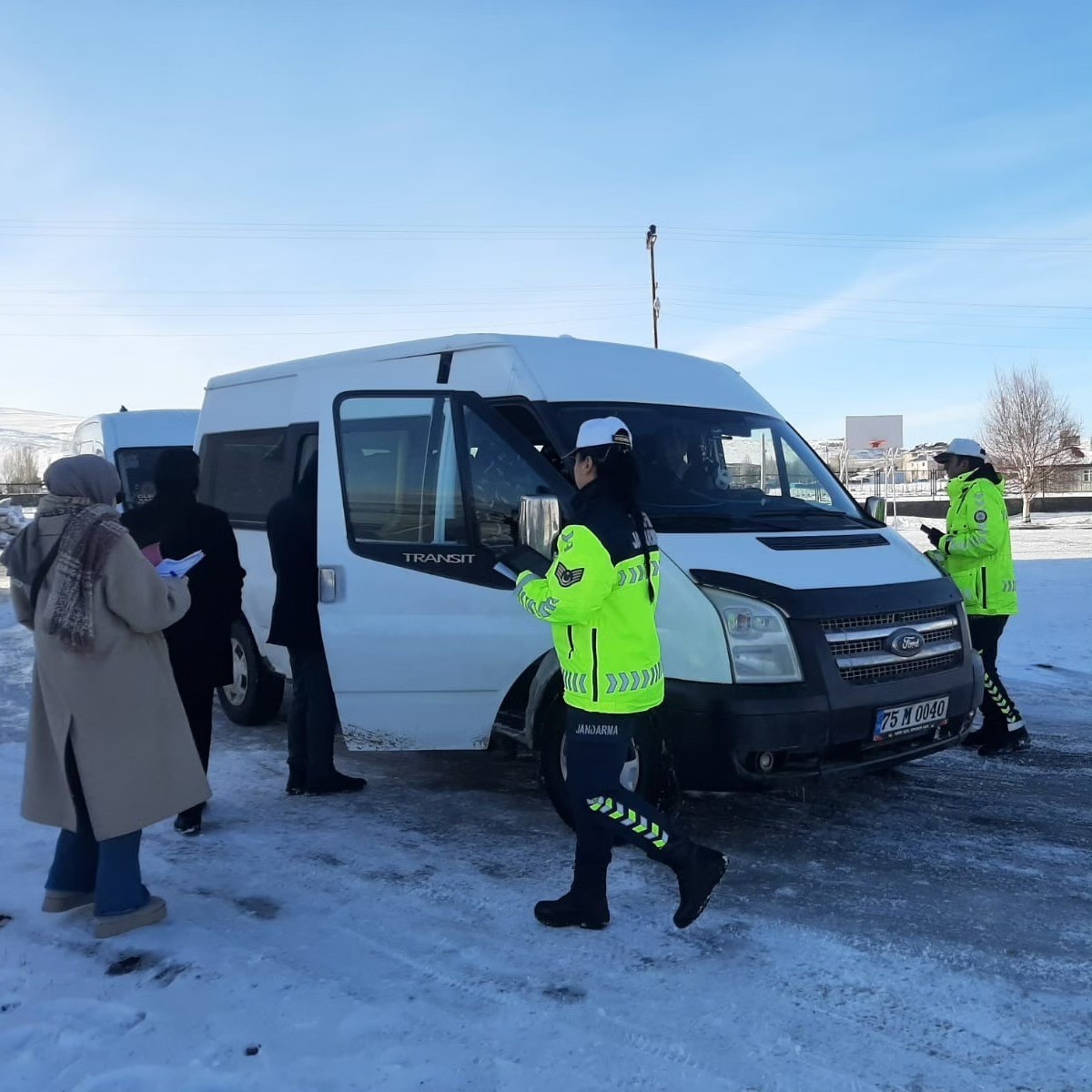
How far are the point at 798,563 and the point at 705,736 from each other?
35.1 inches

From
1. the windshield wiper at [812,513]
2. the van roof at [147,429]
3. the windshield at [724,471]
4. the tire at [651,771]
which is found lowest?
the tire at [651,771]

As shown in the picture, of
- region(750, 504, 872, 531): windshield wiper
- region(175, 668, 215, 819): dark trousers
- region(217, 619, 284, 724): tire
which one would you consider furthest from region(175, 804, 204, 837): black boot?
region(750, 504, 872, 531): windshield wiper

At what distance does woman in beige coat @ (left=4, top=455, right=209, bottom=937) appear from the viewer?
3.51 m

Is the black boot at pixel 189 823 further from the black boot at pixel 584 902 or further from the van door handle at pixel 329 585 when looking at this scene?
the black boot at pixel 584 902

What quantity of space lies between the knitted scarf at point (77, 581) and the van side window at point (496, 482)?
1791 mm

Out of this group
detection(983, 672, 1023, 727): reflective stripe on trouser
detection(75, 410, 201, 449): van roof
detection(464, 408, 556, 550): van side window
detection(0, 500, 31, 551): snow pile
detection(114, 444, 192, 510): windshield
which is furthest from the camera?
detection(0, 500, 31, 551): snow pile

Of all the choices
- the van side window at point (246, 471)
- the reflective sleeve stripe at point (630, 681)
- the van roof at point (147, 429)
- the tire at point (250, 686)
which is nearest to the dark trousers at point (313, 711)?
the van side window at point (246, 471)

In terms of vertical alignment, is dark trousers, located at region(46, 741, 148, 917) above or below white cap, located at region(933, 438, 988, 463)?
below

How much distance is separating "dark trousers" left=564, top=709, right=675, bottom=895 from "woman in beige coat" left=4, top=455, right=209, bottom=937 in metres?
1.51

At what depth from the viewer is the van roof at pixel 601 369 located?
5.09m

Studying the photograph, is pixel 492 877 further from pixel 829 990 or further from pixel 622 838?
pixel 829 990

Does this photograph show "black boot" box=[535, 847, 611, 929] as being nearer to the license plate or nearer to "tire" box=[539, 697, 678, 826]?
"tire" box=[539, 697, 678, 826]

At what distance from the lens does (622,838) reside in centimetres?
363

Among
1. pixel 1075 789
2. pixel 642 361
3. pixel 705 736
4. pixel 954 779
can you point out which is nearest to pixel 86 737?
pixel 705 736
